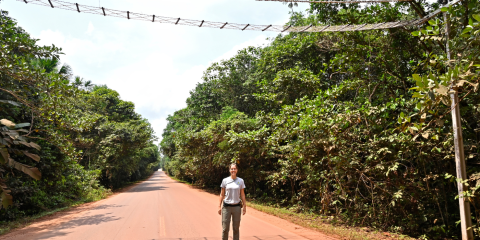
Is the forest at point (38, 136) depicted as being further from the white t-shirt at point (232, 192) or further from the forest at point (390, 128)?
the forest at point (390, 128)

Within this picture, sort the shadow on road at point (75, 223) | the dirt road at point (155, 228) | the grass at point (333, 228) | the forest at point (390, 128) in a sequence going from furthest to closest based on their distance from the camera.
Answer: the shadow on road at point (75, 223) → the grass at point (333, 228) → the dirt road at point (155, 228) → the forest at point (390, 128)

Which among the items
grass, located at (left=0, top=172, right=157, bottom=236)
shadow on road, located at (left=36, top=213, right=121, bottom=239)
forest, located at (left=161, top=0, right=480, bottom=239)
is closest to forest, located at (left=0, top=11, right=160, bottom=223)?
grass, located at (left=0, top=172, right=157, bottom=236)

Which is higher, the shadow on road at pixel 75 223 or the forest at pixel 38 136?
the forest at pixel 38 136

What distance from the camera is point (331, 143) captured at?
339 inches

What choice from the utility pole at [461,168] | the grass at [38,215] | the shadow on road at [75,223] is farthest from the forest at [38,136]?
the utility pole at [461,168]

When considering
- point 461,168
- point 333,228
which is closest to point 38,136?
point 333,228

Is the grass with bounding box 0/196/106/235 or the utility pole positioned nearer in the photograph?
the utility pole

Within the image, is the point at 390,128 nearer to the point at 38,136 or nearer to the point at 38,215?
the point at 38,136

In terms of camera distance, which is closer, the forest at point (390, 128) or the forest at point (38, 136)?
the forest at point (390, 128)

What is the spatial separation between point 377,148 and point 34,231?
10.1 metres

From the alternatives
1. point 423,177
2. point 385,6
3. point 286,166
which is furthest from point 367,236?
point 385,6

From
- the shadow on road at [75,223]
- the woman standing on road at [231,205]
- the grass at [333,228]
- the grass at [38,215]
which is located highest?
the woman standing on road at [231,205]

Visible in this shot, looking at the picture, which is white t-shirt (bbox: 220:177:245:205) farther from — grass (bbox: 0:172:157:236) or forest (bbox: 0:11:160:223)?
grass (bbox: 0:172:157:236)

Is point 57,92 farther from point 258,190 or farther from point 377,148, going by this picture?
point 258,190
